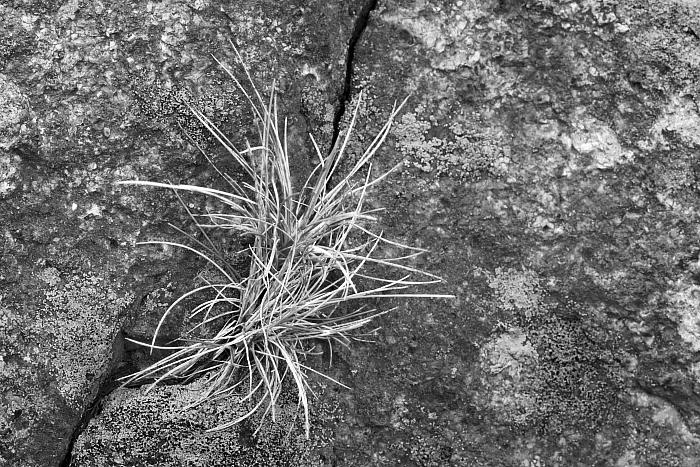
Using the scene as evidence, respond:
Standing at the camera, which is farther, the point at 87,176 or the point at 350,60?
the point at 350,60

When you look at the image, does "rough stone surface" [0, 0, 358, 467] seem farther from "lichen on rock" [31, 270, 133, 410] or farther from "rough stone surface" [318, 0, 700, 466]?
"rough stone surface" [318, 0, 700, 466]

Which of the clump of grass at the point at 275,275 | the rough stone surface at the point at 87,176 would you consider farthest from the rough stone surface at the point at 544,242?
the rough stone surface at the point at 87,176

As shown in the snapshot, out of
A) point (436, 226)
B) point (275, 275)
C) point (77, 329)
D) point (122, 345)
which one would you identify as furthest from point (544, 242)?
point (77, 329)

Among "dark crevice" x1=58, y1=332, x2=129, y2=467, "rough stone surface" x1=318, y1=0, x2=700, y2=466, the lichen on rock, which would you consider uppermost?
"rough stone surface" x1=318, y1=0, x2=700, y2=466

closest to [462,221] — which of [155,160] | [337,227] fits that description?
[337,227]

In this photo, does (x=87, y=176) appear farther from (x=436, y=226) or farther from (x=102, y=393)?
(x=436, y=226)

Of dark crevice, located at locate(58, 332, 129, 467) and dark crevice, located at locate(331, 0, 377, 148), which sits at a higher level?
dark crevice, located at locate(331, 0, 377, 148)

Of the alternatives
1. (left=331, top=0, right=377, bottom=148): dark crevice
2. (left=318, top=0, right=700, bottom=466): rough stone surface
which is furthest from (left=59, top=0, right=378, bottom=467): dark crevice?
(left=318, top=0, right=700, bottom=466): rough stone surface
